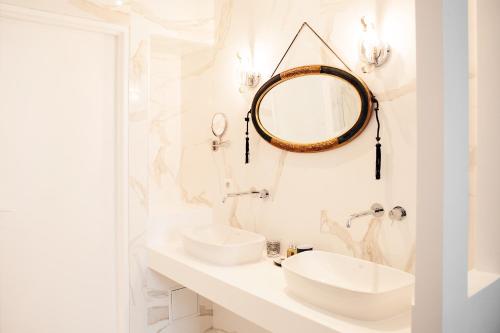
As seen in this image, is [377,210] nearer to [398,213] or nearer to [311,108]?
[398,213]

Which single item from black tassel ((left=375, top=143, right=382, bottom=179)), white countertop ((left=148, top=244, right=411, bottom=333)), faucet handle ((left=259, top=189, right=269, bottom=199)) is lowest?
white countertop ((left=148, top=244, right=411, bottom=333))

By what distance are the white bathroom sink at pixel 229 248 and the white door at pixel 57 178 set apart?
23.8 inches

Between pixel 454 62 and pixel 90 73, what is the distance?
82.0 inches

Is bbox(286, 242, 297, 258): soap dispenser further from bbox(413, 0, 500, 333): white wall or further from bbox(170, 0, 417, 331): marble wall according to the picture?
bbox(413, 0, 500, 333): white wall

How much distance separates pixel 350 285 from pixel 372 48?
3.48 ft

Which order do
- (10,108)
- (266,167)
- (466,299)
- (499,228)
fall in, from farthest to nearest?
1. (266,167)
2. (10,108)
3. (499,228)
4. (466,299)

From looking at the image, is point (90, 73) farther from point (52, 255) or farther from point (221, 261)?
point (221, 261)

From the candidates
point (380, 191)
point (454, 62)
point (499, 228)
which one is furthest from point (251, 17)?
point (499, 228)

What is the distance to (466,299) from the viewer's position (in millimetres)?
1198

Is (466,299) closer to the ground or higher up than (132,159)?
closer to the ground

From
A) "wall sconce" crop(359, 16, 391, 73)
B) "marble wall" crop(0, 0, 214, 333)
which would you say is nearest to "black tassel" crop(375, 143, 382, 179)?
"wall sconce" crop(359, 16, 391, 73)

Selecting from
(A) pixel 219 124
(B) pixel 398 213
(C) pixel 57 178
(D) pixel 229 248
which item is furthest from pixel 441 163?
(C) pixel 57 178

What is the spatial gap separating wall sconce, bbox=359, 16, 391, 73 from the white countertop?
42.0 inches

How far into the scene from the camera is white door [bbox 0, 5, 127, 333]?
2207 mm
